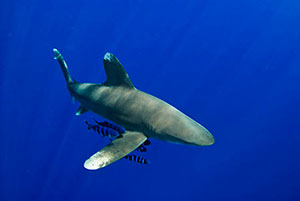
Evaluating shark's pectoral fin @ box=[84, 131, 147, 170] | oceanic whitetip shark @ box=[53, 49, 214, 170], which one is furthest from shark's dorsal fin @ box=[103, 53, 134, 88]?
shark's pectoral fin @ box=[84, 131, 147, 170]

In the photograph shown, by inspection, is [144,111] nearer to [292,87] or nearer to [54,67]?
[54,67]

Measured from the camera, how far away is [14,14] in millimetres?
13555

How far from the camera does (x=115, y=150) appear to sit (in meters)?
2.62

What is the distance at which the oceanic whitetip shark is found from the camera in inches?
106

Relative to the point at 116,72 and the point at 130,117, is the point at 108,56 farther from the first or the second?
the point at 130,117

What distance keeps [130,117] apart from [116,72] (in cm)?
84

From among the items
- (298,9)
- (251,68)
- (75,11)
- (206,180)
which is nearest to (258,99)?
(251,68)

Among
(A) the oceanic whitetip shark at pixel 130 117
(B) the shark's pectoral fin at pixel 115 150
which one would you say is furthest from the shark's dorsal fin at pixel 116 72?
(B) the shark's pectoral fin at pixel 115 150

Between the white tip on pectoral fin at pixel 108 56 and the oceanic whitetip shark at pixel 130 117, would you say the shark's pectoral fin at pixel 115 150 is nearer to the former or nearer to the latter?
the oceanic whitetip shark at pixel 130 117

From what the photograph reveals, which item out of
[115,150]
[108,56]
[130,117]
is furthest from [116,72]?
[115,150]

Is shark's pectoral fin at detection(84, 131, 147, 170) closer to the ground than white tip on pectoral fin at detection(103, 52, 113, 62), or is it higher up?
closer to the ground

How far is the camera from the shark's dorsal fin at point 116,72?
356 centimetres

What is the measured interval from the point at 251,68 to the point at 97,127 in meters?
20.8

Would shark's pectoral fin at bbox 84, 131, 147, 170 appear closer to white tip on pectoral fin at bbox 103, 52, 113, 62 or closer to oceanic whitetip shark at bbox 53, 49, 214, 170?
oceanic whitetip shark at bbox 53, 49, 214, 170
